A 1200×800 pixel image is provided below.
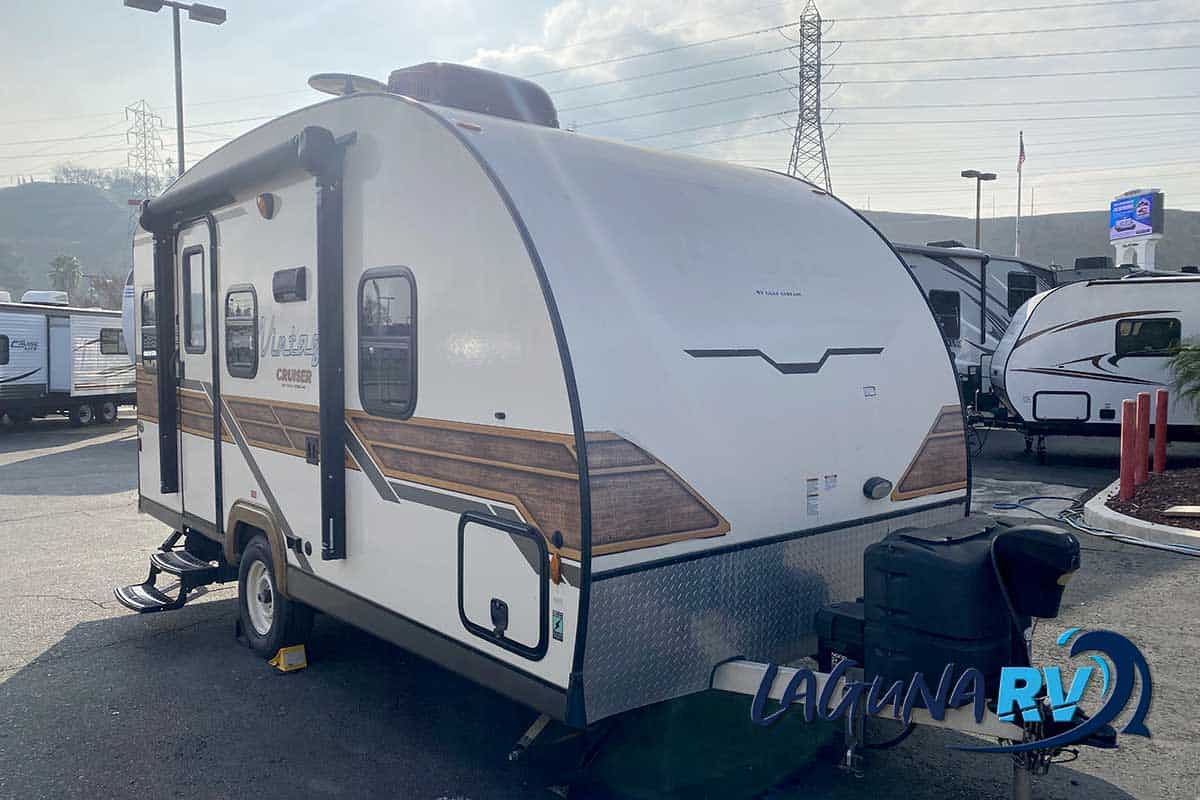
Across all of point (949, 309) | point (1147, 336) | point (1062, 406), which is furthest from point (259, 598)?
point (949, 309)

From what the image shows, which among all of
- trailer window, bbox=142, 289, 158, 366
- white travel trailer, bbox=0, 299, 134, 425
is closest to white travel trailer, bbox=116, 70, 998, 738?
trailer window, bbox=142, 289, 158, 366

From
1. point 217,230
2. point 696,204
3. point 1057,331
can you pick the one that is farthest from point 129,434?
point 696,204

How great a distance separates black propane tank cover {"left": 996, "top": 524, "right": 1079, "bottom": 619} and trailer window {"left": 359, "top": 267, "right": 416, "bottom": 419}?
8.21 feet

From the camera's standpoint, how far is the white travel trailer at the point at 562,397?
3545mm

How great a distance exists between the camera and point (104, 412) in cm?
2280

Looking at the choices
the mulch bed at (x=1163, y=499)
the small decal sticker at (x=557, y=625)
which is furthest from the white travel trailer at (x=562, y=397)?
the mulch bed at (x=1163, y=499)

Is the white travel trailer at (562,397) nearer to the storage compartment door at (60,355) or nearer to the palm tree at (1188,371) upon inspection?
the palm tree at (1188,371)

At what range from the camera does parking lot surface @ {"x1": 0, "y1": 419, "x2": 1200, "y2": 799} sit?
4.27 metres

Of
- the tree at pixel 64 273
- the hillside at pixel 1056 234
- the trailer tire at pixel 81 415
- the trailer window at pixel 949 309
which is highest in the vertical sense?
the hillside at pixel 1056 234

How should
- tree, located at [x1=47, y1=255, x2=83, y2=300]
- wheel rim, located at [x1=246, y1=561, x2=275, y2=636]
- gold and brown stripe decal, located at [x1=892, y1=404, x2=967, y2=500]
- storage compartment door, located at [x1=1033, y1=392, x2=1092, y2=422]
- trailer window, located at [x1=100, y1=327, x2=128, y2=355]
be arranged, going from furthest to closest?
tree, located at [x1=47, y1=255, x2=83, y2=300], trailer window, located at [x1=100, y1=327, x2=128, y2=355], storage compartment door, located at [x1=1033, y1=392, x2=1092, y2=422], wheel rim, located at [x1=246, y1=561, x2=275, y2=636], gold and brown stripe decal, located at [x1=892, y1=404, x2=967, y2=500]

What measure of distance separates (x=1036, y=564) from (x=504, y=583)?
1909 mm

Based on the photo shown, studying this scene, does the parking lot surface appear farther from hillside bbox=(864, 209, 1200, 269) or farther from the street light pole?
hillside bbox=(864, 209, 1200, 269)

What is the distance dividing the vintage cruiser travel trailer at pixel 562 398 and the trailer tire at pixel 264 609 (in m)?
0.03

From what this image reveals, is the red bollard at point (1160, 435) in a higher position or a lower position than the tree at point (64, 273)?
lower
